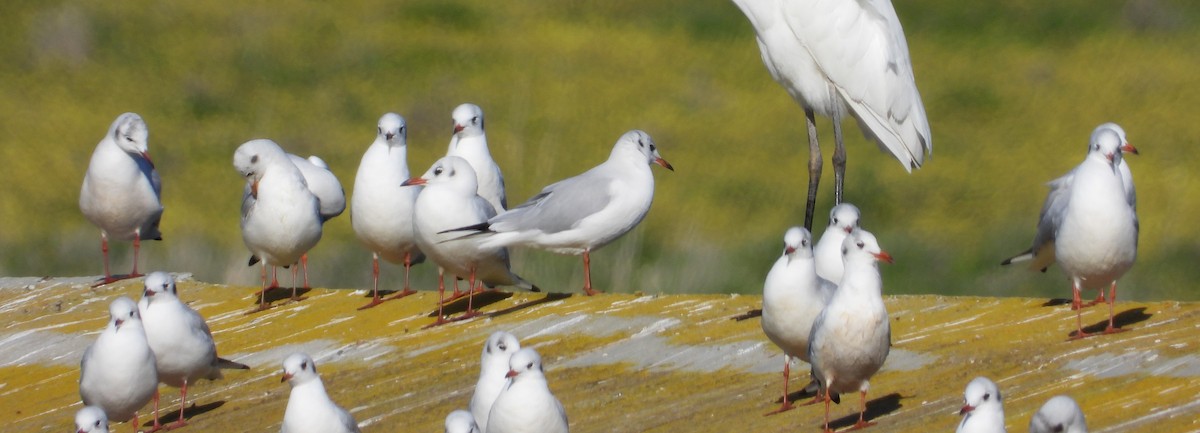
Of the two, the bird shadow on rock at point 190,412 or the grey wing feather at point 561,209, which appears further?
the grey wing feather at point 561,209

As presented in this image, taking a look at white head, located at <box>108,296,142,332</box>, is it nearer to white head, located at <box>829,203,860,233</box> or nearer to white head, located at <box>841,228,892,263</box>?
white head, located at <box>829,203,860,233</box>

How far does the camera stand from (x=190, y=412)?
11.6m

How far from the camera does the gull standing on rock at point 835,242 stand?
35.7ft

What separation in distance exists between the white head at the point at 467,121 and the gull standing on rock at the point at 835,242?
3.05 m

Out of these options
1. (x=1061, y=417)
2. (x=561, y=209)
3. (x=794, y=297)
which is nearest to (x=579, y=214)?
(x=561, y=209)

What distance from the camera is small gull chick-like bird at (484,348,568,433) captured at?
9.13 metres

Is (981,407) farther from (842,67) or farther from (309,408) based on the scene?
(842,67)

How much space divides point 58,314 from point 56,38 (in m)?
14.1

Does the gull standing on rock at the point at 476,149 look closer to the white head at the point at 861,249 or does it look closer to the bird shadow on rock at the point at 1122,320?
the bird shadow on rock at the point at 1122,320

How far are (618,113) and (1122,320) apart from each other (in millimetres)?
14304

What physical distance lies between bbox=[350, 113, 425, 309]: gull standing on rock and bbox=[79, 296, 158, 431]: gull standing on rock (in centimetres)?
234

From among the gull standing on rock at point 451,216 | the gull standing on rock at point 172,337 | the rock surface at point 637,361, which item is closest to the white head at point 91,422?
the gull standing on rock at point 172,337

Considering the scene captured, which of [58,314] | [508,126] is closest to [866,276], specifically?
[58,314]

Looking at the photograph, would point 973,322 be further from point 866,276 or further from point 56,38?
point 56,38
